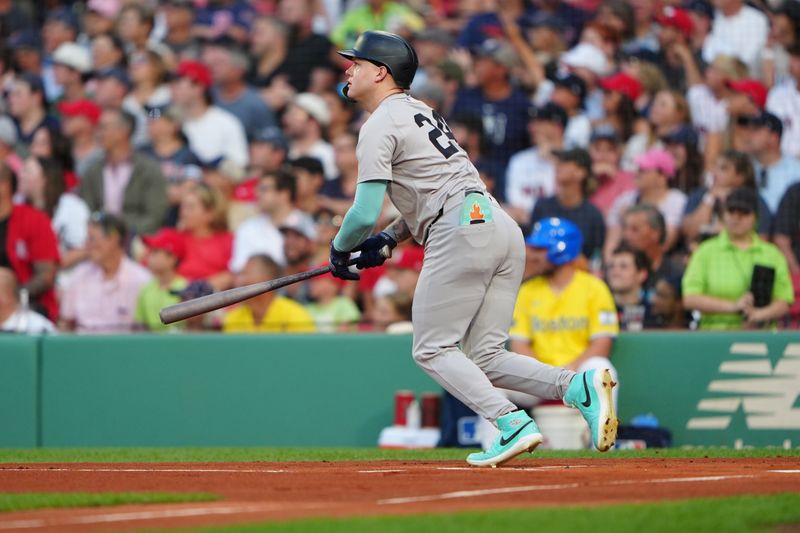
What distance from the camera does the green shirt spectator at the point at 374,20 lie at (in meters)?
14.8

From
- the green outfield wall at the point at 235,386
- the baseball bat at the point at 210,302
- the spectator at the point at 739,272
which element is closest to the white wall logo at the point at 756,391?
the green outfield wall at the point at 235,386

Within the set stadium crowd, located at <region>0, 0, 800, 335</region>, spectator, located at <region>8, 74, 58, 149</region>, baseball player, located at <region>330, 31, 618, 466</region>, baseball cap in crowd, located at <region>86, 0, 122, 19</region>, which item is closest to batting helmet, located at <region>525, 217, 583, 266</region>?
stadium crowd, located at <region>0, 0, 800, 335</region>

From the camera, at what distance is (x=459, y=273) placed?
657 cm

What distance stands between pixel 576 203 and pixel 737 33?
2.47 m

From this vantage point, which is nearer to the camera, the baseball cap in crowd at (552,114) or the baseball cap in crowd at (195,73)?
the baseball cap in crowd at (552,114)

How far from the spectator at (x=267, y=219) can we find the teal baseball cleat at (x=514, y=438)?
236 inches

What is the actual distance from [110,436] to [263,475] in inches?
194

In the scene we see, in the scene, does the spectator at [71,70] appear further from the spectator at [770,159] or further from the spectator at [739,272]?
the spectator at [739,272]

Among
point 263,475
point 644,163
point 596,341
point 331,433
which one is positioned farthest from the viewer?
point 644,163

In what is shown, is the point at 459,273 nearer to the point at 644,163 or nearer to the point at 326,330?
the point at 326,330

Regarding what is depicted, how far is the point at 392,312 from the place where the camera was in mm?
11242

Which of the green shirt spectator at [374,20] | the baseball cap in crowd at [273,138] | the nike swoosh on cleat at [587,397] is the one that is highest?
the green shirt spectator at [374,20]

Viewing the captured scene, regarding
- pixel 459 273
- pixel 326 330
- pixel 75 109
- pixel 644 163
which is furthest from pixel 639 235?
pixel 75 109

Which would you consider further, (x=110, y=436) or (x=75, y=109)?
(x=75, y=109)
